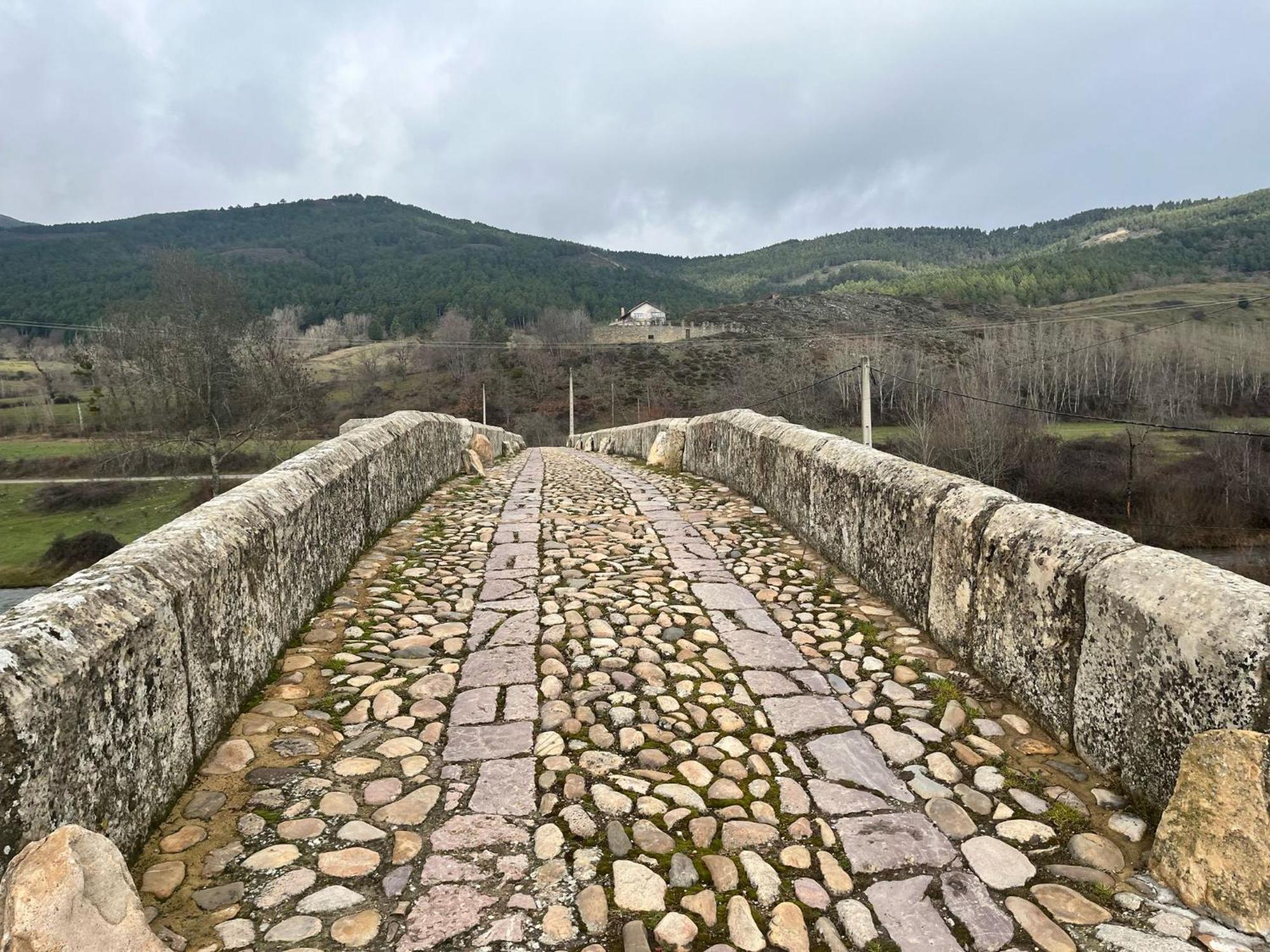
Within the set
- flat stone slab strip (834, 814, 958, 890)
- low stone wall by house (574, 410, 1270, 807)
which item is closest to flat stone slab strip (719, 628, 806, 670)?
low stone wall by house (574, 410, 1270, 807)

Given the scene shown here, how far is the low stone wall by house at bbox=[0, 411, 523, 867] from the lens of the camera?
5.24 ft

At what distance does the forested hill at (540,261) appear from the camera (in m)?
102

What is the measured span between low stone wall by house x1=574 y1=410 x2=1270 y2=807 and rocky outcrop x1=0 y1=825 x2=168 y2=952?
2.69m

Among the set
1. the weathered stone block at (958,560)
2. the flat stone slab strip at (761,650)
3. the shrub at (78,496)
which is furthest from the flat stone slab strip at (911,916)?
the shrub at (78,496)

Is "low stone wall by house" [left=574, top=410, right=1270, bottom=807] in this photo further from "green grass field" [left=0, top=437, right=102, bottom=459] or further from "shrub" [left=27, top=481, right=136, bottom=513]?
"green grass field" [left=0, top=437, right=102, bottom=459]

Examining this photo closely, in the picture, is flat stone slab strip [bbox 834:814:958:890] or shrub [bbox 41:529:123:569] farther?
shrub [bbox 41:529:123:569]

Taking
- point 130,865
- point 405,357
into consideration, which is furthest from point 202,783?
point 405,357

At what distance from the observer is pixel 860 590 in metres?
4.33

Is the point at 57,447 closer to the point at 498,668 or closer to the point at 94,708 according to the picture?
the point at 498,668

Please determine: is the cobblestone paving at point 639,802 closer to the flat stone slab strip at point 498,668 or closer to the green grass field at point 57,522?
the flat stone slab strip at point 498,668

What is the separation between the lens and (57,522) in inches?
1292

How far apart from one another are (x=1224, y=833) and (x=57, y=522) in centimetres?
4257

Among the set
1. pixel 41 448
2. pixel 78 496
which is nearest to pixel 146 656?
pixel 78 496

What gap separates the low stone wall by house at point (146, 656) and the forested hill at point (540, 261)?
218 ft
